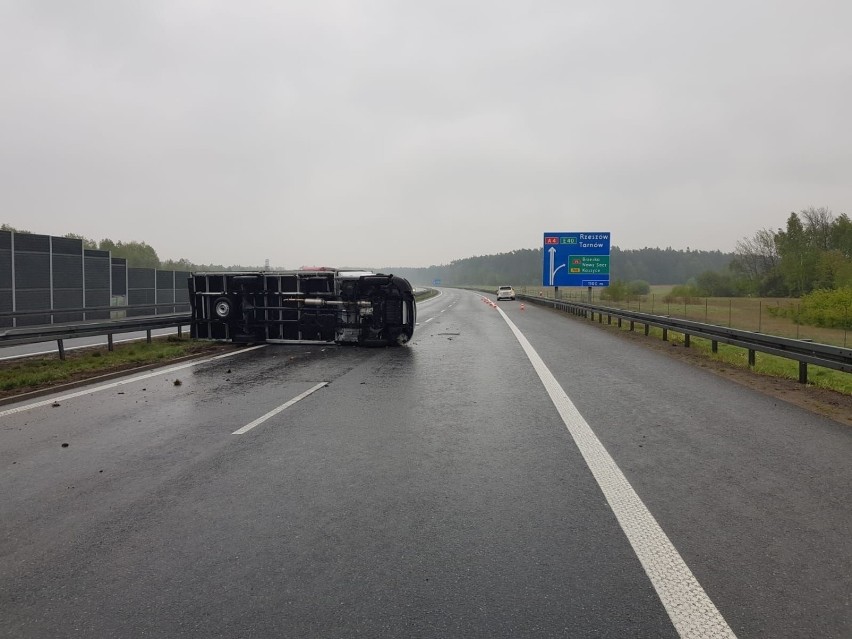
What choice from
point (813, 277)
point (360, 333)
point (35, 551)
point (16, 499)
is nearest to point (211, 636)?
point (35, 551)

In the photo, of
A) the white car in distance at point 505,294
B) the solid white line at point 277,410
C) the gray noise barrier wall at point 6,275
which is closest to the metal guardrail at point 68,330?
the solid white line at point 277,410

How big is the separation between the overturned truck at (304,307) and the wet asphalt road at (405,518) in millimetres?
6805

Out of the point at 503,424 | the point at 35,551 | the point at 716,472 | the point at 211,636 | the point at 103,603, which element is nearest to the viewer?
the point at 211,636

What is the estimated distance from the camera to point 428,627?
2.68m

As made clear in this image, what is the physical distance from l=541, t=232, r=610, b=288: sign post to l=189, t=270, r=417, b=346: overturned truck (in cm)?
2006

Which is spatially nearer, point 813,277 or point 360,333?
point 360,333

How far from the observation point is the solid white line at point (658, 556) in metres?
2.72

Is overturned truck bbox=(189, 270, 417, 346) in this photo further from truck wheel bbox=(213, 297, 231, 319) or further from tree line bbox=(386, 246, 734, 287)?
tree line bbox=(386, 246, 734, 287)

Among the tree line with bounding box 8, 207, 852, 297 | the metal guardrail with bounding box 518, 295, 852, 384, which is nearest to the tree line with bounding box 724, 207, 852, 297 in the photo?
the tree line with bounding box 8, 207, 852, 297

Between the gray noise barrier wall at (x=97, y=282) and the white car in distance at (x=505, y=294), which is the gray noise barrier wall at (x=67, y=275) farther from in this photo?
the white car in distance at (x=505, y=294)

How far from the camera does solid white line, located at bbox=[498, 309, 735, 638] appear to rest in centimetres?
272

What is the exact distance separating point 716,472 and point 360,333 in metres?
11.0

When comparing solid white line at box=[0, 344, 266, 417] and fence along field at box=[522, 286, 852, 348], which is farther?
fence along field at box=[522, 286, 852, 348]

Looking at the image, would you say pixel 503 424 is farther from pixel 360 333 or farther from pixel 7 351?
pixel 7 351
